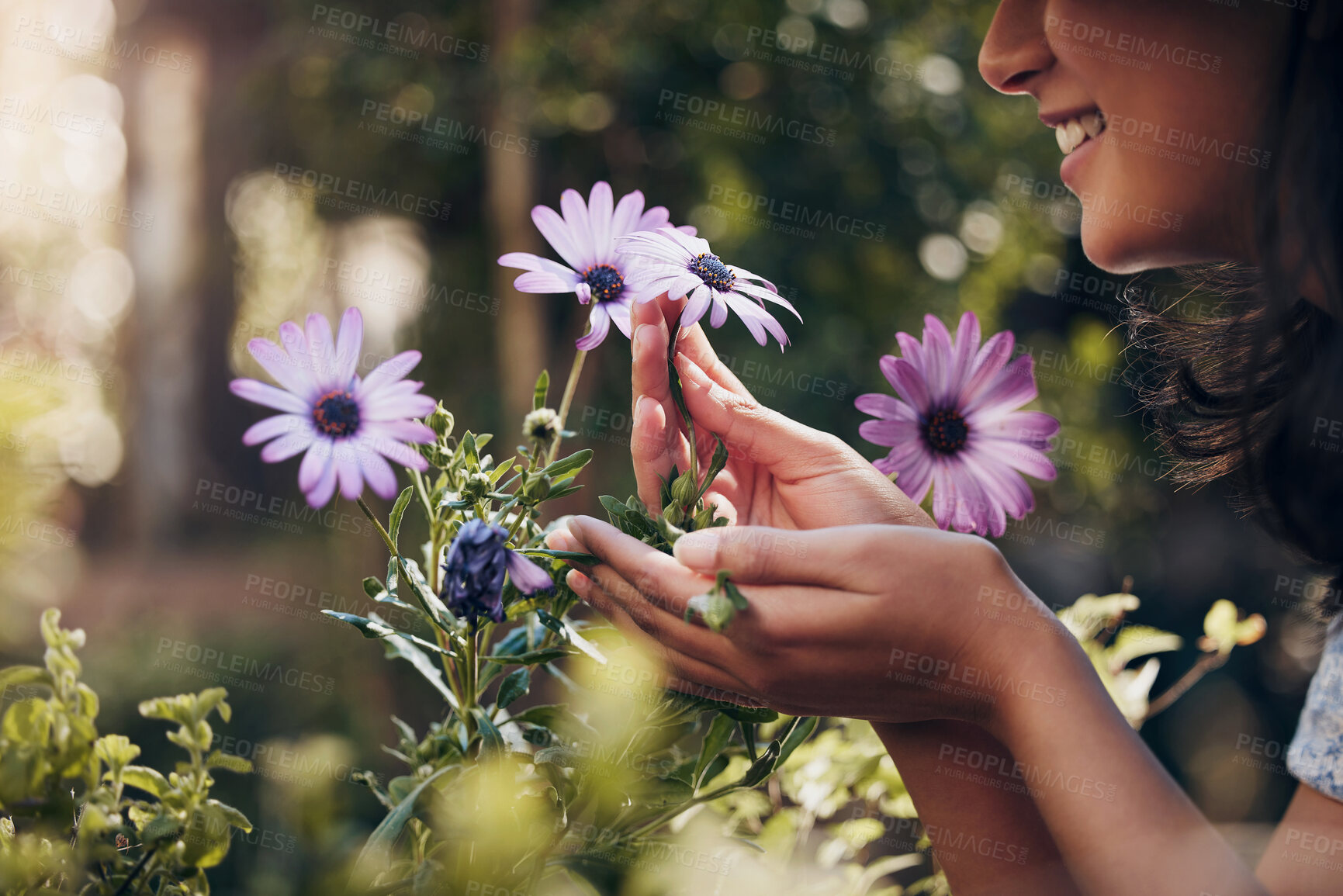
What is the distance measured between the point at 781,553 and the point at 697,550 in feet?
0.16

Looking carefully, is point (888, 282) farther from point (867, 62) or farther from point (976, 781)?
point (976, 781)

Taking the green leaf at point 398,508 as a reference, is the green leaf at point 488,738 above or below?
below

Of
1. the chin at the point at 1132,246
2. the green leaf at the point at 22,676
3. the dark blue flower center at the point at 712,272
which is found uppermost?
the chin at the point at 1132,246

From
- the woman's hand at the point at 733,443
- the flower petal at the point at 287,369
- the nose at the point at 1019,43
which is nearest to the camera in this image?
the flower petal at the point at 287,369

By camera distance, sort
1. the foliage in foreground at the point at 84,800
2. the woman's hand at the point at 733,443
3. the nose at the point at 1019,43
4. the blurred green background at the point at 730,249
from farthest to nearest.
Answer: the blurred green background at the point at 730,249 → the nose at the point at 1019,43 → the woman's hand at the point at 733,443 → the foliage in foreground at the point at 84,800

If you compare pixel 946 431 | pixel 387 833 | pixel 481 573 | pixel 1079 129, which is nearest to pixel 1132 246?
pixel 1079 129

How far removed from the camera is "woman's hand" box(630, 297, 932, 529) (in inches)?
22.4

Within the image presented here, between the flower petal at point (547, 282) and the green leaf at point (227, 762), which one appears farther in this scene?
the flower petal at point (547, 282)

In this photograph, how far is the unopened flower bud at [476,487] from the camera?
0.48m

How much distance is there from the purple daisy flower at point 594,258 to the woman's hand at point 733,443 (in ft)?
0.08

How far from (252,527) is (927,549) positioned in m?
5.11

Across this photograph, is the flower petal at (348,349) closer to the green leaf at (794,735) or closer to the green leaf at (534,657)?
the green leaf at (534,657)

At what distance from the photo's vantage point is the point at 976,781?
606 mm

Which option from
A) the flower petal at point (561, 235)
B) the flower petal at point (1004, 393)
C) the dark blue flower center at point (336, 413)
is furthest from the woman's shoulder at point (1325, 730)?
the dark blue flower center at point (336, 413)
